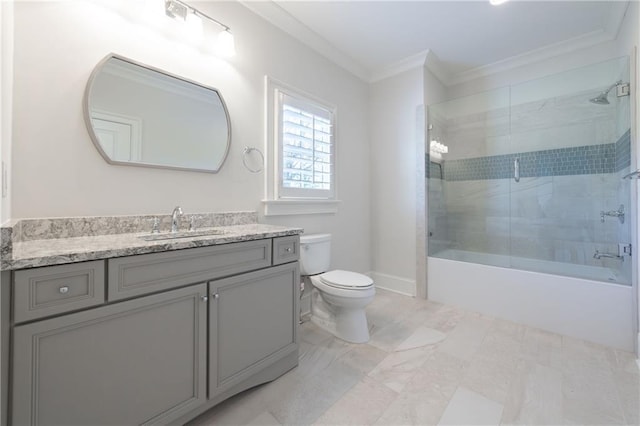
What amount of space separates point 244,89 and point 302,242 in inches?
47.1

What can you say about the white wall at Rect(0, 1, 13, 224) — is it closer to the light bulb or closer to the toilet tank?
the light bulb

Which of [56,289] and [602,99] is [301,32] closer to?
[56,289]

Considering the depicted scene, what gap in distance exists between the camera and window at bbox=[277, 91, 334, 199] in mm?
2217

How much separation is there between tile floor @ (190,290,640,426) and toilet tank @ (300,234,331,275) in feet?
1.58

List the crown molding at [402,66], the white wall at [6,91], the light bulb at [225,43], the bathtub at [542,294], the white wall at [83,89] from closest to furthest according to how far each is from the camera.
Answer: the white wall at [6,91] → the white wall at [83,89] → the light bulb at [225,43] → the bathtub at [542,294] → the crown molding at [402,66]

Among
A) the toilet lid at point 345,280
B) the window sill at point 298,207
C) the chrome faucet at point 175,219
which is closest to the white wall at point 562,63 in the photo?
the window sill at point 298,207

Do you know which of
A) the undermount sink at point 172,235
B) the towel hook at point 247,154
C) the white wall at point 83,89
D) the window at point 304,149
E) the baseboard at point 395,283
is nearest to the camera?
the white wall at point 83,89

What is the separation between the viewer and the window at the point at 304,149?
2.22m

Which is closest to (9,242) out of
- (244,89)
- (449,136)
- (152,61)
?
(152,61)

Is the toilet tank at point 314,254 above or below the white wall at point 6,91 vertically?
below

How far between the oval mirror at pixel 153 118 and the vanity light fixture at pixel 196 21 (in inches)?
11.0

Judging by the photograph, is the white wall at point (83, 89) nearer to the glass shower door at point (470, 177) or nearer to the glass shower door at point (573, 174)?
the glass shower door at point (470, 177)

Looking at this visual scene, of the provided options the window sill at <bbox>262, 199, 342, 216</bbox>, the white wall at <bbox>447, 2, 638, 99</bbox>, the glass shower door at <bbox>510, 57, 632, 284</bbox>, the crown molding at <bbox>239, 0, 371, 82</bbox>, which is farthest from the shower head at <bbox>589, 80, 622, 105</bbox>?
the window sill at <bbox>262, 199, 342, 216</bbox>

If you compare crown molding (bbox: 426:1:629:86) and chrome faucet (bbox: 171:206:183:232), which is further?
crown molding (bbox: 426:1:629:86)
